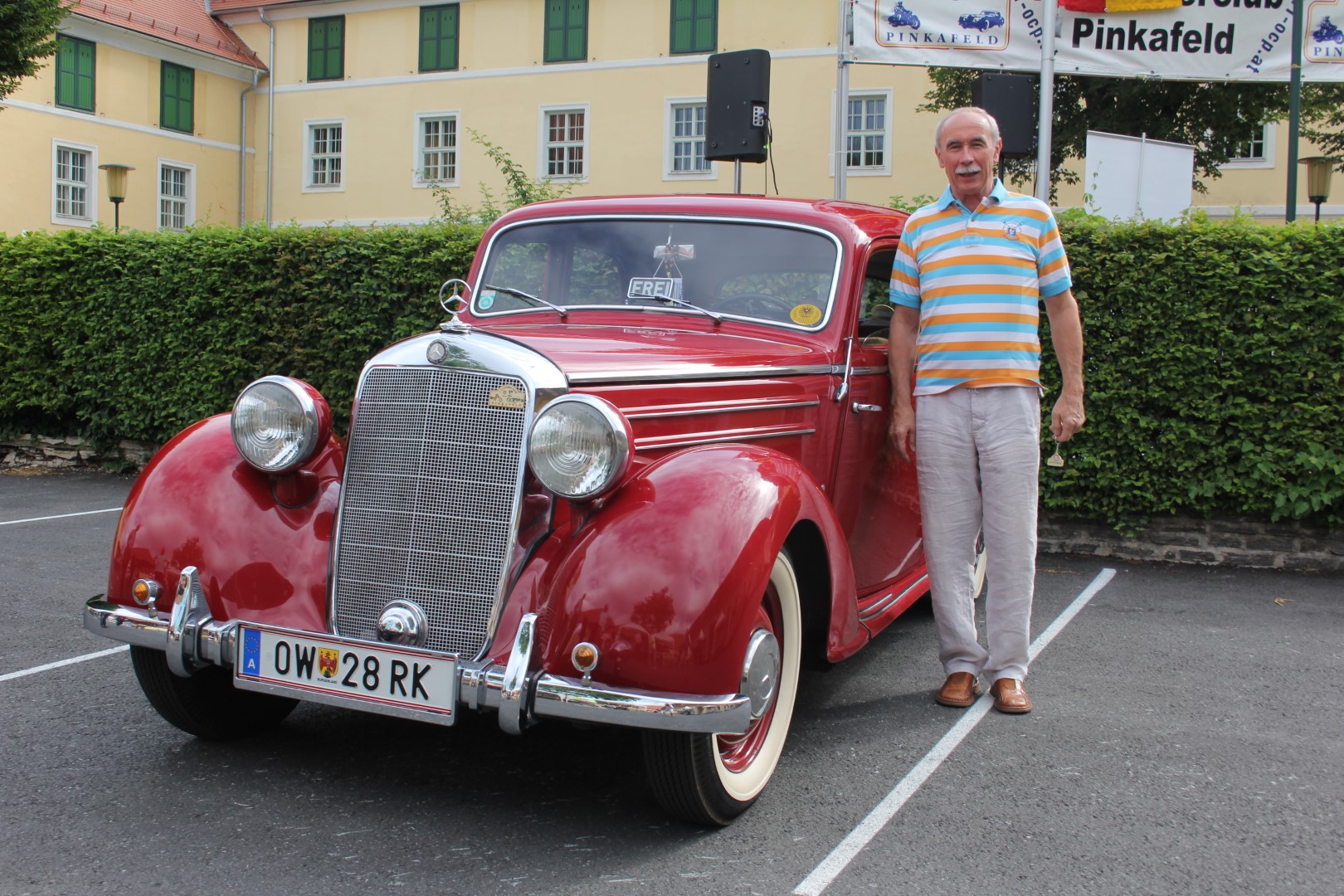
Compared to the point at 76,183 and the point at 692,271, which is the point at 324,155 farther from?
the point at 692,271

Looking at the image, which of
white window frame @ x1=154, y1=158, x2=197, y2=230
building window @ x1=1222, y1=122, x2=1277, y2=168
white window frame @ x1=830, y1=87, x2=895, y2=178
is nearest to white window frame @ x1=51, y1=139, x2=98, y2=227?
white window frame @ x1=154, y1=158, x2=197, y2=230

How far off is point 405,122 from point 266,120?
Answer: 482cm

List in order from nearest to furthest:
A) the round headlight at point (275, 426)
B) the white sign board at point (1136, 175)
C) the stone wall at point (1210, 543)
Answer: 1. the round headlight at point (275, 426)
2. the stone wall at point (1210, 543)
3. the white sign board at point (1136, 175)

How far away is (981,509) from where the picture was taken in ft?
13.5

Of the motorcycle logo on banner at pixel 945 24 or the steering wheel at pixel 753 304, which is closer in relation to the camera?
the steering wheel at pixel 753 304

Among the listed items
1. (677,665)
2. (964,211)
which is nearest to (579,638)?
(677,665)

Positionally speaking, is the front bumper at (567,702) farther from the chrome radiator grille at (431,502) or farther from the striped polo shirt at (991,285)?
the striped polo shirt at (991,285)

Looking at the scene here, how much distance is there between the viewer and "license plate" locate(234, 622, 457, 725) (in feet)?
9.21

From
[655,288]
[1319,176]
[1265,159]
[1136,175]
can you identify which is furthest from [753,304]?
[1265,159]

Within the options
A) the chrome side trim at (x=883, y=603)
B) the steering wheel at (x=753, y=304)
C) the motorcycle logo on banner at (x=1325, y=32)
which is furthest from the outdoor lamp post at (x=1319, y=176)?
the steering wheel at (x=753, y=304)

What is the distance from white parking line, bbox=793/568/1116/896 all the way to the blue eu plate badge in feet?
4.87

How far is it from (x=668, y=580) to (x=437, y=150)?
28.5m

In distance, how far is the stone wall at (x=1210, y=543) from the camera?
697 centimetres

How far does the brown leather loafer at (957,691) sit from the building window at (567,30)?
25.9 meters
